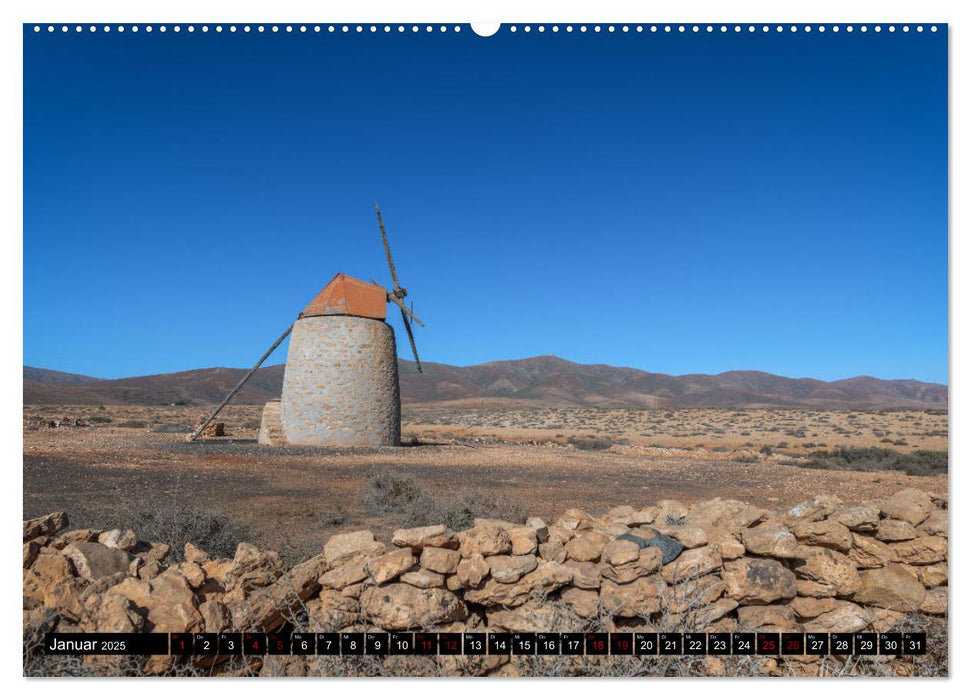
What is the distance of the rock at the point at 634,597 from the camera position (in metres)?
3.41

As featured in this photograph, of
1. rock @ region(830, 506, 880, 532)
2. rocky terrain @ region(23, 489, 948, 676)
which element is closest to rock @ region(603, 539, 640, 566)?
rocky terrain @ region(23, 489, 948, 676)

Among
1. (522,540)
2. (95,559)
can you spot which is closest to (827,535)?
(522,540)

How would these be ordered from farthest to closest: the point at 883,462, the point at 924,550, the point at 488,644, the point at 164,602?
1. the point at 883,462
2. the point at 924,550
3. the point at 164,602
4. the point at 488,644

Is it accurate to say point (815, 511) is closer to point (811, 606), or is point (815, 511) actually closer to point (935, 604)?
point (811, 606)

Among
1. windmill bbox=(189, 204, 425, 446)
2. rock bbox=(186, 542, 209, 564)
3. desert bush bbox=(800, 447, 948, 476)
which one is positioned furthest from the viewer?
windmill bbox=(189, 204, 425, 446)

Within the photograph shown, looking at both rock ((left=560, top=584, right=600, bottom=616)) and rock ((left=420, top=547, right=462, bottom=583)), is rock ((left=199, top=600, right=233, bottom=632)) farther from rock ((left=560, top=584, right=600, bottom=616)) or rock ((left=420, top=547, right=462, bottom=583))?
rock ((left=560, top=584, right=600, bottom=616))

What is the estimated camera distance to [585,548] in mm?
3686

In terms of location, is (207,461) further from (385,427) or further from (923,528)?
(923,528)

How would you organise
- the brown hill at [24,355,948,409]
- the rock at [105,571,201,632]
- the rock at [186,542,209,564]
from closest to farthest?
the rock at [105,571,201,632]
the rock at [186,542,209,564]
the brown hill at [24,355,948,409]

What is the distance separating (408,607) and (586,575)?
1072 millimetres

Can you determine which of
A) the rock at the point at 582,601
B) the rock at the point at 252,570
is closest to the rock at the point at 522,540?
the rock at the point at 582,601

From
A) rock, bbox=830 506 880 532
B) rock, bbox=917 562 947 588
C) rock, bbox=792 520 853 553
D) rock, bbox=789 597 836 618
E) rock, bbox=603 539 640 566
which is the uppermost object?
rock, bbox=830 506 880 532

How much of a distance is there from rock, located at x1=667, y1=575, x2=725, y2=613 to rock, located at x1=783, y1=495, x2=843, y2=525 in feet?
2.70

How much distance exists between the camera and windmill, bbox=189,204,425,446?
53.9ft
